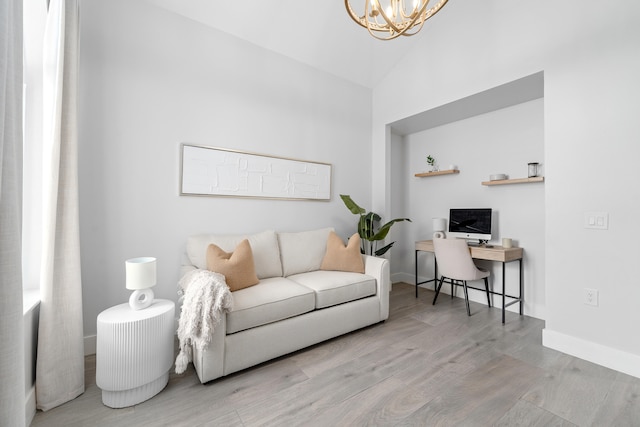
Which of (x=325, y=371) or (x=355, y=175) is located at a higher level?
(x=355, y=175)

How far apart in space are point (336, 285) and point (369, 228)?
135 cm

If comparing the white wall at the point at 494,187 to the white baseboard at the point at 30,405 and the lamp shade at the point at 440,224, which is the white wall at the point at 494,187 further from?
the white baseboard at the point at 30,405

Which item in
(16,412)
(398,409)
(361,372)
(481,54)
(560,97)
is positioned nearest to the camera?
(16,412)

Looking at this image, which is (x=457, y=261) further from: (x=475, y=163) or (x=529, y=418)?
(x=529, y=418)

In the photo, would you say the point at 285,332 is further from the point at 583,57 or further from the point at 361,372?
the point at 583,57

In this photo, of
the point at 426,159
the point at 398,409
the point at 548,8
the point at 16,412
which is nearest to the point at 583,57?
the point at 548,8

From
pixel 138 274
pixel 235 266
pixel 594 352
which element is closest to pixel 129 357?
pixel 138 274

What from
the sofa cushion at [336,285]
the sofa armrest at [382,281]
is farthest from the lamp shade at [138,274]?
the sofa armrest at [382,281]

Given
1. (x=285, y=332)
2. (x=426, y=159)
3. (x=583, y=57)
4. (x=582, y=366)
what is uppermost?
(x=583, y=57)

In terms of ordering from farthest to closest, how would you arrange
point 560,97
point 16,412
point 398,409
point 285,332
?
point 560,97 → point 285,332 → point 398,409 → point 16,412

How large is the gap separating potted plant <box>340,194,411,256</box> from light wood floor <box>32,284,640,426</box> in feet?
4.18

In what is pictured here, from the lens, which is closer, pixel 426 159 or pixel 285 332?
pixel 285 332

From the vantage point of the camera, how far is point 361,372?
1851mm

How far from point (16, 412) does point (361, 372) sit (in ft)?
5.57
